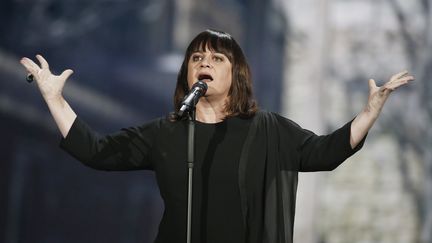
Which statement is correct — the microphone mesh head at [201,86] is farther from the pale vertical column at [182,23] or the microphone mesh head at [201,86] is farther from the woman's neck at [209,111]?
the pale vertical column at [182,23]

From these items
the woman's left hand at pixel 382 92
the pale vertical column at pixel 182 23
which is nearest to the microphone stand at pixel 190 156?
the woman's left hand at pixel 382 92

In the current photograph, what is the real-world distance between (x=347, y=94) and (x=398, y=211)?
99 cm

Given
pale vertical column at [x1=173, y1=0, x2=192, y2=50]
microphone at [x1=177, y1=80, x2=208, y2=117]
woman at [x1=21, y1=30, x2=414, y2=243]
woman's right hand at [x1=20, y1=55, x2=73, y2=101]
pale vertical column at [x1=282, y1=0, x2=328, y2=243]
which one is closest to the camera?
microphone at [x1=177, y1=80, x2=208, y2=117]

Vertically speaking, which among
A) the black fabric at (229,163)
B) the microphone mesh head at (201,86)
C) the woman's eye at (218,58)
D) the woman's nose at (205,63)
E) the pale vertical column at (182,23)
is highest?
the pale vertical column at (182,23)

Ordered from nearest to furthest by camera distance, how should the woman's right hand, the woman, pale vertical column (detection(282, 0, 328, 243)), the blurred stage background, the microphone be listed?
1. the microphone
2. the woman
3. the woman's right hand
4. pale vertical column (detection(282, 0, 328, 243))
5. the blurred stage background

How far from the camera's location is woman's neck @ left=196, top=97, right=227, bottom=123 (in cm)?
258

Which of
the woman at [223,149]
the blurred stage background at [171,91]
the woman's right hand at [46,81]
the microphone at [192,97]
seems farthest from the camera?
the blurred stage background at [171,91]

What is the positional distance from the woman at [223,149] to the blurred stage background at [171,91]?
325 cm

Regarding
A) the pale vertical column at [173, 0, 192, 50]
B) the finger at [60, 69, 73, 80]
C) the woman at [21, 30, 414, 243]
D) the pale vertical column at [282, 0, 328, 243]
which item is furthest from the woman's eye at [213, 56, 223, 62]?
the pale vertical column at [173, 0, 192, 50]

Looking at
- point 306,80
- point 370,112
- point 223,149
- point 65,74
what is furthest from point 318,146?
point 306,80

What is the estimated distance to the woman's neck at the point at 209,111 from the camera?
258 centimetres

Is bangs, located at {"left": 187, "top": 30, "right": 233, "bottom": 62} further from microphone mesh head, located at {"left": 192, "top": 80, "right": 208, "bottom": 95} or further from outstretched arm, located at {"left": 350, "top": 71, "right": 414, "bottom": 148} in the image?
outstretched arm, located at {"left": 350, "top": 71, "right": 414, "bottom": 148}

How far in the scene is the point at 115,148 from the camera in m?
2.60

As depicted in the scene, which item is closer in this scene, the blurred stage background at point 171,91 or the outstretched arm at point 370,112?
the outstretched arm at point 370,112
